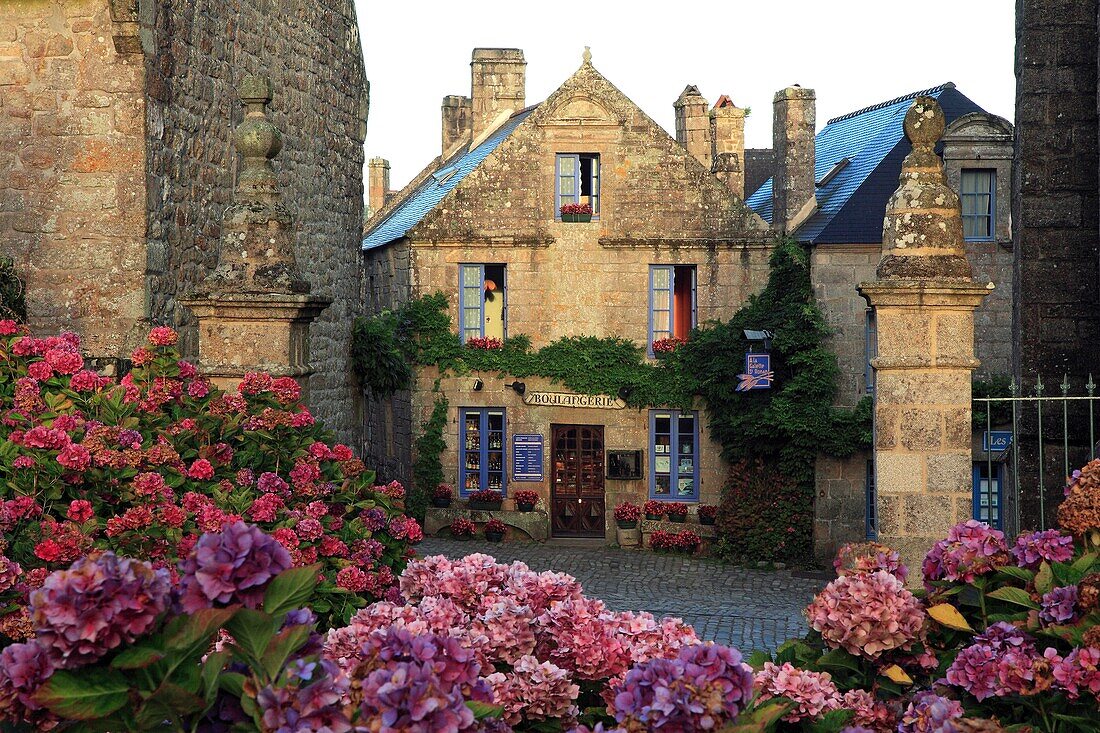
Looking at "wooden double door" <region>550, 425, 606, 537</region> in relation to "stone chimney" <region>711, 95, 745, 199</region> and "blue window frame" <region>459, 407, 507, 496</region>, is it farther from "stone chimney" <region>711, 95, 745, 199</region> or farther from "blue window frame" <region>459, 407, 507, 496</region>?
"stone chimney" <region>711, 95, 745, 199</region>

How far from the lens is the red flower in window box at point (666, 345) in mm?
21922

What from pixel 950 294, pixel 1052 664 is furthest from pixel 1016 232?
pixel 1052 664

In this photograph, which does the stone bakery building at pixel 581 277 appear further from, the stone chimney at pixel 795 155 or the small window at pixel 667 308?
the stone chimney at pixel 795 155

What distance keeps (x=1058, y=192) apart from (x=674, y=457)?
506 inches

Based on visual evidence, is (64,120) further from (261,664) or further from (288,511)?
(261,664)

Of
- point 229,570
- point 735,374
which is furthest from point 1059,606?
point 735,374

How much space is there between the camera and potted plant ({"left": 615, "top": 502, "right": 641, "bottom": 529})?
71.6 ft

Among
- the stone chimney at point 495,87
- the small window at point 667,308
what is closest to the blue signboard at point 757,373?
the small window at point 667,308

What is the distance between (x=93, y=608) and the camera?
2602mm

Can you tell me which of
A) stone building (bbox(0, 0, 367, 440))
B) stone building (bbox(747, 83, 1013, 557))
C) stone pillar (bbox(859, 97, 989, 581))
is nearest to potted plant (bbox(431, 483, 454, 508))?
stone building (bbox(747, 83, 1013, 557))

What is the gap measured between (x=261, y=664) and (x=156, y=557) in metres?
2.56

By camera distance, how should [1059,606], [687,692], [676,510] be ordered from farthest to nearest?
[676,510]
[1059,606]
[687,692]

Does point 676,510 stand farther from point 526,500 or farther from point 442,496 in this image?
point 442,496

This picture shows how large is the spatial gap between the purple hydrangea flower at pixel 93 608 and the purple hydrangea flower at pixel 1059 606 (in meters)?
2.68
